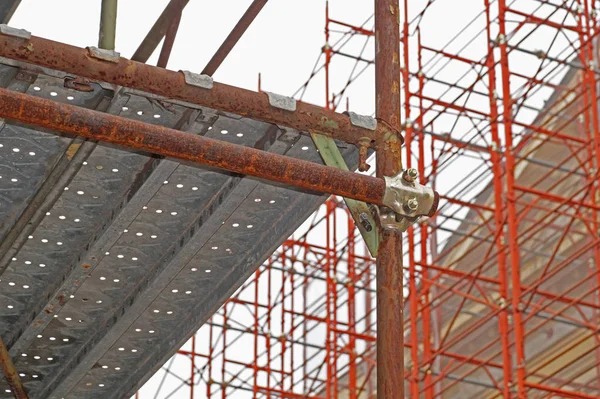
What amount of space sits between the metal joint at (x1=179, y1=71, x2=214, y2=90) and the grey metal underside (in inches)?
5.2

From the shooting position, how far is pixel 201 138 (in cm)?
563

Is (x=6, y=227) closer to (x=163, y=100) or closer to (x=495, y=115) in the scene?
(x=163, y=100)

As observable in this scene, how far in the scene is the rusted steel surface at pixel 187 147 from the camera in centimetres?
536

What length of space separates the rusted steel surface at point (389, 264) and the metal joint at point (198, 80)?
0.90 metres

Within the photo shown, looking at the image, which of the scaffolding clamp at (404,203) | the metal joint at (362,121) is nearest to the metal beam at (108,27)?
the metal joint at (362,121)

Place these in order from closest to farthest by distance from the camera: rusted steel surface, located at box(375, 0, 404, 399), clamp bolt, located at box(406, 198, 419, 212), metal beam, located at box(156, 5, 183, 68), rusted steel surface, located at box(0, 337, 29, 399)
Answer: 1. rusted steel surface, located at box(375, 0, 404, 399)
2. clamp bolt, located at box(406, 198, 419, 212)
3. rusted steel surface, located at box(0, 337, 29, 399)
4. metal beam, located at box(156, 5, 183, 68)

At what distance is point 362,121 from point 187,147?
3.07 ft

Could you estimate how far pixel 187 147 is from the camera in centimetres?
559

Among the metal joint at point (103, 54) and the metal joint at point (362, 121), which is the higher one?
the metal joint at point (362, 121)

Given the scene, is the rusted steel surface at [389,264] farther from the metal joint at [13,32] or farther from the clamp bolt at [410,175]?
the metal joint at [13,32]

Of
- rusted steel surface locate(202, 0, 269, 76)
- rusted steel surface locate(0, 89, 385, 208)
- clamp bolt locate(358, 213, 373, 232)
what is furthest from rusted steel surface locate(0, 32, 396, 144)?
rusted steel surface locate(202, 0, 269, 76)

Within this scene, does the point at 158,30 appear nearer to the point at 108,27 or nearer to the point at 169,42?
the point at 169,42

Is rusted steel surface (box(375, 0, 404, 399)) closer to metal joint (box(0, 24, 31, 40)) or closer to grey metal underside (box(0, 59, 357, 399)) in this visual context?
grey metal underside (box(0, 59, 357, 399))

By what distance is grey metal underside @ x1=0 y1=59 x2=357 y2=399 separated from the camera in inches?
229
